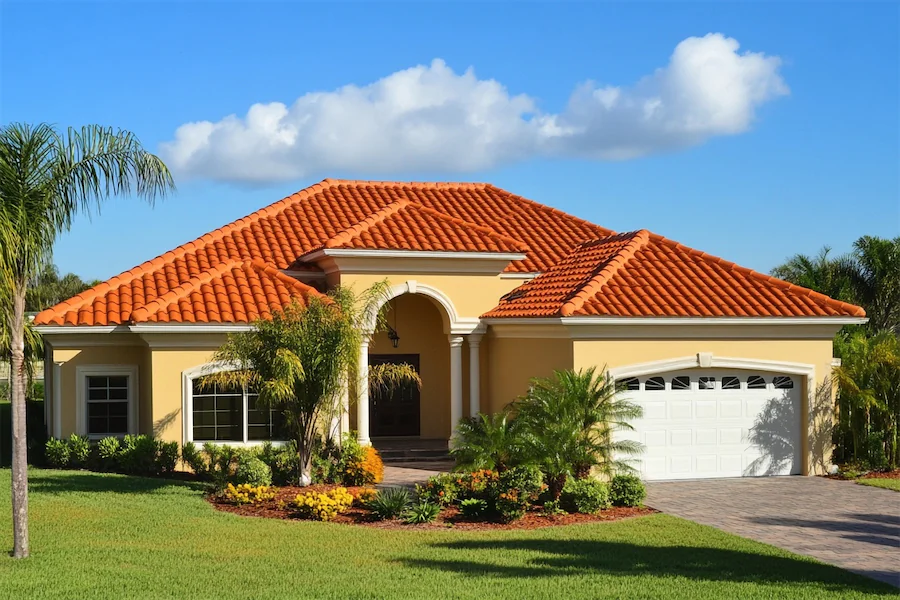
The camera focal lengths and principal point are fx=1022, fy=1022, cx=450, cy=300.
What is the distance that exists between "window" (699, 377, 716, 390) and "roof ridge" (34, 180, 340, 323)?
12.6 metres

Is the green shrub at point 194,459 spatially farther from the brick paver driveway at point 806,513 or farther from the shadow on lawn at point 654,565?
the brick paver driveway at point 806,513

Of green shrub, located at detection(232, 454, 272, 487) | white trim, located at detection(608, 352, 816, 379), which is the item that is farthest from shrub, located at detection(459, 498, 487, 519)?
white trim, located at detection(608, 352, 816, 379)

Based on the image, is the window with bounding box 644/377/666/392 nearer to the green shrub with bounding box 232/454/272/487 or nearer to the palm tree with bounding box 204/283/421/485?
the palm tree with bounding box 204/283/421/485

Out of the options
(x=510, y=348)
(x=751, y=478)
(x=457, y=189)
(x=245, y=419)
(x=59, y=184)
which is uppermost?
(x=457, y=189)

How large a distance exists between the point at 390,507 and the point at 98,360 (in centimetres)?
959

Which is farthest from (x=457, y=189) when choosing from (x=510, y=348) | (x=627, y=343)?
(x=627, y=343)

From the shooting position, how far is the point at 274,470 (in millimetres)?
19297

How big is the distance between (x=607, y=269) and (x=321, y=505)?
889cm

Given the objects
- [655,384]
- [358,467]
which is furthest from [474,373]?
[358,467]

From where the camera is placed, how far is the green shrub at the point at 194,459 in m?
21.0

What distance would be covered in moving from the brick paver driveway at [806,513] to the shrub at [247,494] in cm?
665

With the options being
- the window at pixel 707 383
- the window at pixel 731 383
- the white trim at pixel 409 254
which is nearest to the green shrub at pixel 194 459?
the white trim at pixel 409 254

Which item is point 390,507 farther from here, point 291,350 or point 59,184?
point 59,184

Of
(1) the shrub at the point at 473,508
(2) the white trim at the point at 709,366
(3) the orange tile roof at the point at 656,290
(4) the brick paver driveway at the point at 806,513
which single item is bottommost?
(4) the brick paver driveway at the point at 806,513
